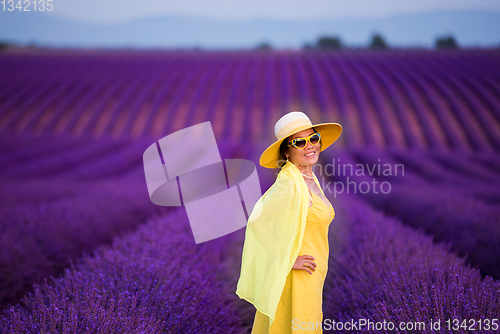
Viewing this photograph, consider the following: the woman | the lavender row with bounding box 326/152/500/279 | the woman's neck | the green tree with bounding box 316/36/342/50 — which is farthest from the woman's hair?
the green tree with bounding box 316/36/342/50

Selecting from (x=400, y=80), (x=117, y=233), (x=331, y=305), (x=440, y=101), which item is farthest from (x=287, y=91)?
(x=331, y=305)

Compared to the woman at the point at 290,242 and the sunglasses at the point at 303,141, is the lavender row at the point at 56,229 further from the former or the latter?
the sunglasses at the point at 303,141

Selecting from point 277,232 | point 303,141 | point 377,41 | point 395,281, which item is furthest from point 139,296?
point 377,41

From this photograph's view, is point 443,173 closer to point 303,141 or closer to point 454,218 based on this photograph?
point 454,218

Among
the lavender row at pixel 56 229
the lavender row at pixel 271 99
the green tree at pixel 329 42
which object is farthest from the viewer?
the green tree at pixel 329 42

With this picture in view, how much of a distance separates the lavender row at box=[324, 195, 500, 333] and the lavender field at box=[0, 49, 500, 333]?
1cm

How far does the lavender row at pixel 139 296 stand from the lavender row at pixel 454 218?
211 centimetres

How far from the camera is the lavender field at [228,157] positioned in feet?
4.99

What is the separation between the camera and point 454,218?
2.98 metres

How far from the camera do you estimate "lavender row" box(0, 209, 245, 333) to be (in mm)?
1225

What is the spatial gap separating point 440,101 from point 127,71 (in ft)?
44.1

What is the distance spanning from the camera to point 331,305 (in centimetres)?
192

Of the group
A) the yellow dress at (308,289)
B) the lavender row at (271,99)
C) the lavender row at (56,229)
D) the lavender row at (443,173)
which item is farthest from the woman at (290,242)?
the lavender row at (271,99)

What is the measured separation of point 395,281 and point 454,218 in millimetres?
1891
